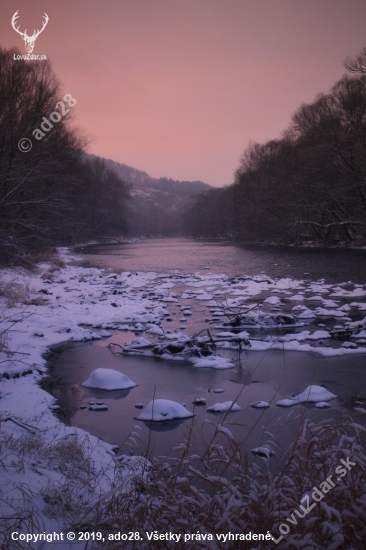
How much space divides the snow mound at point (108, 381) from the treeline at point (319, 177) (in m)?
31.7

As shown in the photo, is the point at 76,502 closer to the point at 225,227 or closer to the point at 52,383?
the point at 52,383

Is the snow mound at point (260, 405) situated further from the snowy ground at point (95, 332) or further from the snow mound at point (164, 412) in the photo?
the snowy ground at point (95, 332)

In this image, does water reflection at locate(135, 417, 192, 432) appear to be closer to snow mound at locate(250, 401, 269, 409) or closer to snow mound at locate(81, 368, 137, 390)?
snow mound at locate(250, 401, 269, 409)

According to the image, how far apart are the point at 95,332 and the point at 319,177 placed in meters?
37.2

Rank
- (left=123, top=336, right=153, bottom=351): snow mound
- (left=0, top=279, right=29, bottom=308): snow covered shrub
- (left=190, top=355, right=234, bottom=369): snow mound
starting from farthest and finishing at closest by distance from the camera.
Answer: (left=0, top=279, right=29, bottom=308): snow covered shrub → (left=123, top=336, right=153, bottom=351): snow mound → (left=190, top=355, right=234, bottom=369): snow mound

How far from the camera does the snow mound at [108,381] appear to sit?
18.8 feet

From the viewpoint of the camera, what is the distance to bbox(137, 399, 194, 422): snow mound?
4.67 m

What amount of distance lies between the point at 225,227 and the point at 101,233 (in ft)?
105

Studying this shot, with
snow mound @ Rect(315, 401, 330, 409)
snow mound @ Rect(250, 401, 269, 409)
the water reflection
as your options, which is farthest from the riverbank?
snow mound @ Rect(315, 401, 330, 409)

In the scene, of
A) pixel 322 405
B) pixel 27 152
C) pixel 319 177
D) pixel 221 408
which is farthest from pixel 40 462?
pixel 319 177

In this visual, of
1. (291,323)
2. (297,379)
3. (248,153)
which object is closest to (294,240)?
(248,153)

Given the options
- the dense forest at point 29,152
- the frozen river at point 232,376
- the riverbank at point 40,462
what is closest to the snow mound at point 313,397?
the frozen river at point 232,376

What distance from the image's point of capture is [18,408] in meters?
4.75

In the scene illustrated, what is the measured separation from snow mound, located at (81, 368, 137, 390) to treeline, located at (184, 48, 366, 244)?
31736 millimetres
